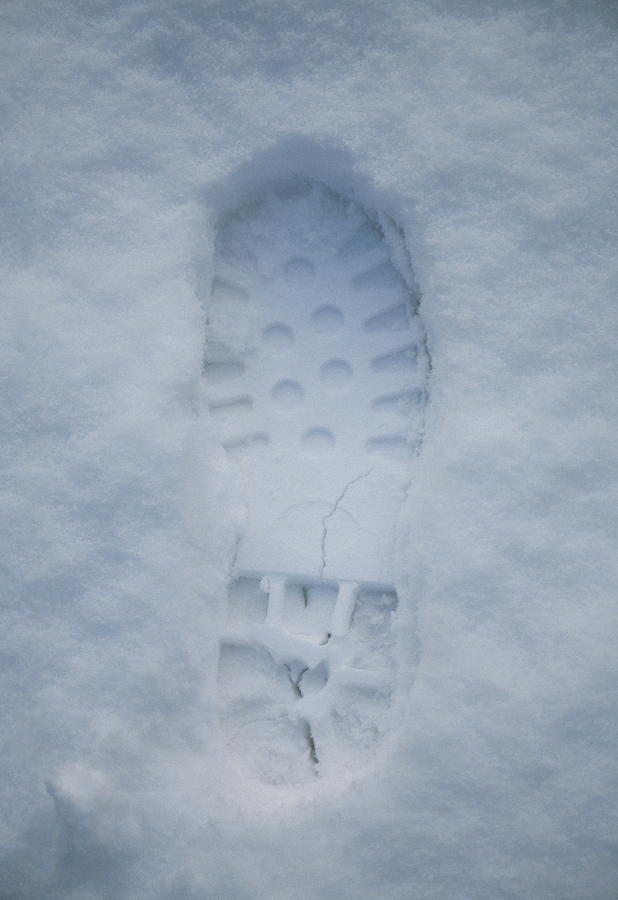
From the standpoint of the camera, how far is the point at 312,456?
0.92 meters

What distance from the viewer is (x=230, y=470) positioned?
89 centimetres

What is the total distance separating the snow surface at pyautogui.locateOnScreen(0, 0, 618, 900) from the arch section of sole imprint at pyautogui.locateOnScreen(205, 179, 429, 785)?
0.04 metres

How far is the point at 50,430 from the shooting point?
89cm

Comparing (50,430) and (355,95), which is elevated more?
(355,95)

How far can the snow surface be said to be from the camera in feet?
2.74

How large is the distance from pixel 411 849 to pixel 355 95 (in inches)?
37.9

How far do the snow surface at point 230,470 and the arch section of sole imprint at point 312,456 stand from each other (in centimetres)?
4

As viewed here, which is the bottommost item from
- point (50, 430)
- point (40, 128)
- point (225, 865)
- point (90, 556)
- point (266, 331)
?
point (225, 865)

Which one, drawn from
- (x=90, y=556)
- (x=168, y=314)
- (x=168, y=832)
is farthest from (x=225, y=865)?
(x=168, y=314)

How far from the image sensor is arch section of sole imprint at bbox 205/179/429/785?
35.0 inches

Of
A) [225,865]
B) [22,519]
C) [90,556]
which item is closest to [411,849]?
[225,865]

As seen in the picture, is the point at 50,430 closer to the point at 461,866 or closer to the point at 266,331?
the point at 266,331

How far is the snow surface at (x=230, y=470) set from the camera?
0.84 metres

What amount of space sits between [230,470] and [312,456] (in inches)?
4.5
